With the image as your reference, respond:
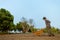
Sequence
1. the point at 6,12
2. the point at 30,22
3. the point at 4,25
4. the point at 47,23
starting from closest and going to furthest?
the point at 47,23 < the point at 4,25 < the point at 6,12 < the point at 30,22

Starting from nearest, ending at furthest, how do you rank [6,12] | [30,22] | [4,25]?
1. [4,25]
2. [6,12]
3. [30,22]

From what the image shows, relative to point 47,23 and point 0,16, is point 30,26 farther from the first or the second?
point 47,23

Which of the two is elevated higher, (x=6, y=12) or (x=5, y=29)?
(x=6, y=12)

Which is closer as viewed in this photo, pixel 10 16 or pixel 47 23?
pixel 47 23

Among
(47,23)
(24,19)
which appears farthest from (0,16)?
(47,23)

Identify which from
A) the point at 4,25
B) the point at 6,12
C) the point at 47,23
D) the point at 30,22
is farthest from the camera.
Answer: the point at 30,22

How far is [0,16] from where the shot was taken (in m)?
52.4

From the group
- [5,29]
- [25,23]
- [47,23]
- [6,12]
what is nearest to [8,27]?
[5,29]

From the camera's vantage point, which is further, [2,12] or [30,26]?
[30,26]

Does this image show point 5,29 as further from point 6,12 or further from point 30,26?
point 30,26

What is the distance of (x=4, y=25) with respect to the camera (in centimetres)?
5103

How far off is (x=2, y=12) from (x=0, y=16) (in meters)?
1.86

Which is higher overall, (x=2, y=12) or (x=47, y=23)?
(x=2, y=12)

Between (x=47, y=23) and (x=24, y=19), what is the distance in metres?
53.6
